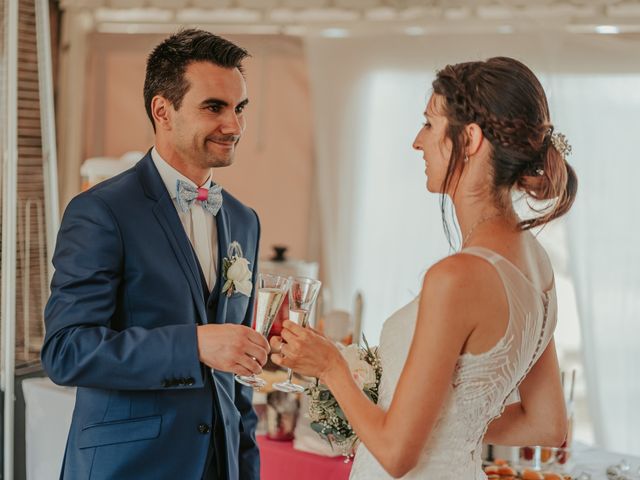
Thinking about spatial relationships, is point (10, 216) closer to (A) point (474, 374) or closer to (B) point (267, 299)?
(B) point (267, 299)

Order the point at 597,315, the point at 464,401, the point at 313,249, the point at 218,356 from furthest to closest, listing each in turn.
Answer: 1. the point at 313,249
2. the point at 597,315
3. the point at 218,356
4. the point at 464,401

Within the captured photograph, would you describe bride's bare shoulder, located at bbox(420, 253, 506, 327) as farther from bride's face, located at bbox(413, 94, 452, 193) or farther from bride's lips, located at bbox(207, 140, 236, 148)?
bride's lips, located at bbox(207, 140, 236, 148)

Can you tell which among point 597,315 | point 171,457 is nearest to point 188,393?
point 171,457

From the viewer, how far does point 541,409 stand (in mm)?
2135

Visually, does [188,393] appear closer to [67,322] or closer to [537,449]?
[67,322]

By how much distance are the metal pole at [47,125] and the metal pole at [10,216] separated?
0.72 ft

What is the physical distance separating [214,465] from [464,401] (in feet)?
2.50

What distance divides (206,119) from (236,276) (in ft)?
1.41

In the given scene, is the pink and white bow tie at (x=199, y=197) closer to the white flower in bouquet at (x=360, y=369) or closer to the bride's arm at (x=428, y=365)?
the white flower in bouquet at (x=360, y=369)

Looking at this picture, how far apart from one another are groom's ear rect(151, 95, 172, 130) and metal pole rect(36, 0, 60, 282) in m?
1.31

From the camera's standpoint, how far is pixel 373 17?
614 centimetres

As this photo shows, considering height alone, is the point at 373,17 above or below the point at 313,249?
above

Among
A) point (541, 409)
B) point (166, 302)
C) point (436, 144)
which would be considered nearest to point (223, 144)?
point (166, 302)

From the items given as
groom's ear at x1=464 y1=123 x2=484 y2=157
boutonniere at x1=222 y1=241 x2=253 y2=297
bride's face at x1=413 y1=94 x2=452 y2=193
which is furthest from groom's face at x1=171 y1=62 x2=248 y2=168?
groom's ear at x1=464 y1=123 x2=484 y2=157
